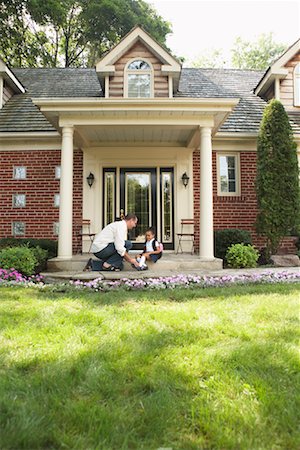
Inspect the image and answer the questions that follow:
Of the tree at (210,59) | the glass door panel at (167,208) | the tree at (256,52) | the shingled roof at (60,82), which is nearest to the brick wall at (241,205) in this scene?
the glass door panel at (167,208)

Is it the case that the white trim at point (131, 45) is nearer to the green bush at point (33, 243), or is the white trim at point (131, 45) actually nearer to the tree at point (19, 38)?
the green bush at point (33, 243)

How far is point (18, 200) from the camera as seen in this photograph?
30.8ft

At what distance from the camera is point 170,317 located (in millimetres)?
3326

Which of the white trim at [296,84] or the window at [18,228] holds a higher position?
the white trim at [296,84]

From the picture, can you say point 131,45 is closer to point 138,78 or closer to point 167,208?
point 138,78

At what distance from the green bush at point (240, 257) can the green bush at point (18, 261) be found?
174 inches

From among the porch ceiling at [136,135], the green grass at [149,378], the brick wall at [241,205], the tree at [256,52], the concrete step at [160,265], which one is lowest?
the green grass at [149,378]

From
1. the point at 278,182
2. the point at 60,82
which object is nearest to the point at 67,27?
the point at 60,82

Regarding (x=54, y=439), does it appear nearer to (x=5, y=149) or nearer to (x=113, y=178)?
(x=113, y=178)

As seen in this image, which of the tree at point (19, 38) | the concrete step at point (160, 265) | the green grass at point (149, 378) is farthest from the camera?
the tree at point (19, 38)

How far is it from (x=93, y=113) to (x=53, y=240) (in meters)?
3.69

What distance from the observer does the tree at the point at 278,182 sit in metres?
8.22

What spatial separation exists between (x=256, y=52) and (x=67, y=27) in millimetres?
15576

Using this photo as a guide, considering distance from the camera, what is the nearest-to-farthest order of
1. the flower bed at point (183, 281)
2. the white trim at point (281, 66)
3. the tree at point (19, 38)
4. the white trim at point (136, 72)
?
the flower bed at point (183, 281), the white trim at point (136, 72), the white trim at point (281, 66), the tree at point (19, 38)
